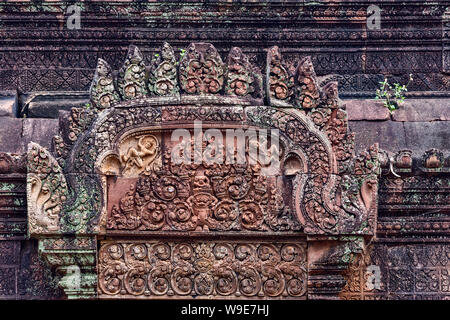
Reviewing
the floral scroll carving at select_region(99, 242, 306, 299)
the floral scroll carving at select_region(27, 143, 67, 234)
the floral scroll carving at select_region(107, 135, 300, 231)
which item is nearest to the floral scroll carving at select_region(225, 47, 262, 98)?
the floral scroll carving at select_region(107, 135, 300, 231)

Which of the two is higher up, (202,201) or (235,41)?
(235,41)

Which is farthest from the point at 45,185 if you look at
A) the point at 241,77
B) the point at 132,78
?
the point at 241,77

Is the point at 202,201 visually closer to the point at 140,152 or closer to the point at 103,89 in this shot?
the point at 140,152

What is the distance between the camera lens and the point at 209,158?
8.21 meters

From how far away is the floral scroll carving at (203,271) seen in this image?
8.23m

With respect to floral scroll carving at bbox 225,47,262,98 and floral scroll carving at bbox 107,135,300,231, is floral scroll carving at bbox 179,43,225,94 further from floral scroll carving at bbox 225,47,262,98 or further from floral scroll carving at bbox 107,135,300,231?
floral scroll carving at bbox 107,135,300,231

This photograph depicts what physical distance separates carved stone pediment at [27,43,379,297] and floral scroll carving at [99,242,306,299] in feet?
0.05

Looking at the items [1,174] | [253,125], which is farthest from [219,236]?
[1,174]

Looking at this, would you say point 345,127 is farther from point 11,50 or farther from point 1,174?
point 11,50

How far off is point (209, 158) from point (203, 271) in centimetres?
78

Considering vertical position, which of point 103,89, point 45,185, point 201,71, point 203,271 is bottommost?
point 203,271

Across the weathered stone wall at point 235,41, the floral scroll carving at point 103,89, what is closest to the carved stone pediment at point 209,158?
the floral scroll carving at point 103,89

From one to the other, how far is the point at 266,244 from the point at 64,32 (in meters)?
2.75

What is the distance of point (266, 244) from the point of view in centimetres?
827
